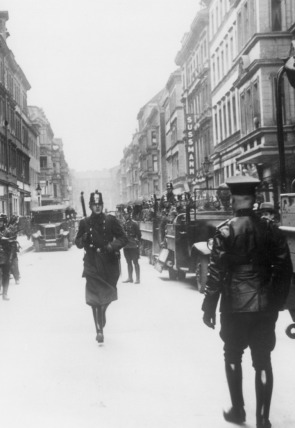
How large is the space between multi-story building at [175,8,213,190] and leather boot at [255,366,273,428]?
38.3 m

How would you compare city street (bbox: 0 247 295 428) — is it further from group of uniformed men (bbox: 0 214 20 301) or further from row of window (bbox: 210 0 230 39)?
row of window (bbox: 210 0 230 39)

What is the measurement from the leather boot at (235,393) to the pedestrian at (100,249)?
3.66 m

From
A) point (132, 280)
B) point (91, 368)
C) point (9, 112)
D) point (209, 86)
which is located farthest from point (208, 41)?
point (91, 368)

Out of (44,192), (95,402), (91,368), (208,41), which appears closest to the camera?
(95,402)

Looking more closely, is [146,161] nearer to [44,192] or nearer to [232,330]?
[44,192]

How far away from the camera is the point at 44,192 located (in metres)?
91.2

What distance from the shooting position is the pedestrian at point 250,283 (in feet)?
15.0

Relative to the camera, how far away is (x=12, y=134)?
56.8 meters

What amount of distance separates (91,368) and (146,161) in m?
87.4

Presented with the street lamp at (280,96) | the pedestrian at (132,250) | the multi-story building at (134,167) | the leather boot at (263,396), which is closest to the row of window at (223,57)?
the pedestrian at (132,250)

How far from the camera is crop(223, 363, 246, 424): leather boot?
472 cm

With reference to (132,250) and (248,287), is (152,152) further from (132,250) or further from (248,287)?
(248,287)

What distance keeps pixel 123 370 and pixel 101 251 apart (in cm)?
224

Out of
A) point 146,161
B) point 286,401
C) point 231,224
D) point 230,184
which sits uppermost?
point 146,161
